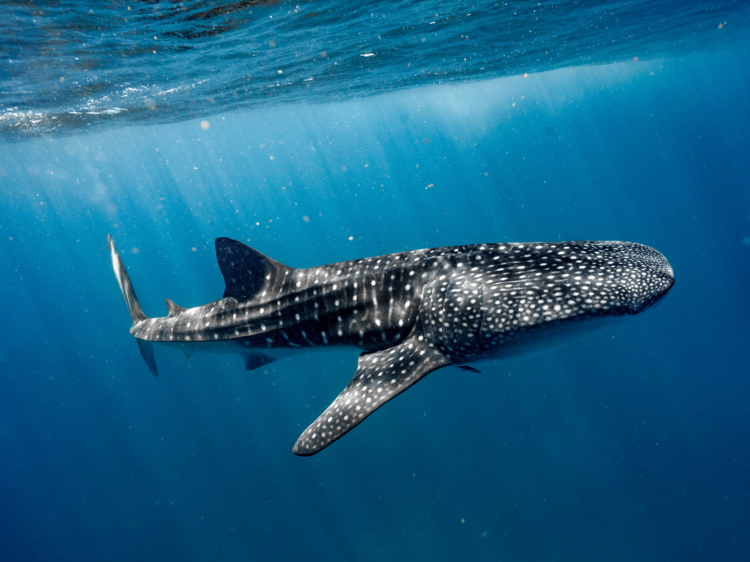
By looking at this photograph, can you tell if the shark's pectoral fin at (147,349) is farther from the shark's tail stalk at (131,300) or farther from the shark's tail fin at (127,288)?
the shark's tail fin at (127,288)

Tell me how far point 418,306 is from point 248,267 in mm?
2556

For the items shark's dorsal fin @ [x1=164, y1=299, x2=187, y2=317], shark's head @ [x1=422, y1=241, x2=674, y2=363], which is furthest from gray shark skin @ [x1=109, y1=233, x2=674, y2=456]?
shark's dorsal fin @ [x1=164, y1=299, x2=187, y2=317]

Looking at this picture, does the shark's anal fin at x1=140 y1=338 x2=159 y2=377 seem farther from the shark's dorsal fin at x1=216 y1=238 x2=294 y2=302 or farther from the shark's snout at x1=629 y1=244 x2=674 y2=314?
the shark's snout at x1=629 y1=244 x2=674 y2=314

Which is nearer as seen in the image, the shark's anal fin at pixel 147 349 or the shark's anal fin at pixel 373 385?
the shark's anal fin at pixel 373 385

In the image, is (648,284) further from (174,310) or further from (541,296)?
(174,310)

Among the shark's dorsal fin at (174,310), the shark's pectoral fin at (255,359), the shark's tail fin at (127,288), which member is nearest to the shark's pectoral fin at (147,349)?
the shark's tail fin at (127,288)

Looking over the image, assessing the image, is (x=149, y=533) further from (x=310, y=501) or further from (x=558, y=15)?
(x=558, y=15)

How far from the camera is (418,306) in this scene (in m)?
4.42

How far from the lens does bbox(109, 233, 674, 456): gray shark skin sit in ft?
11.5

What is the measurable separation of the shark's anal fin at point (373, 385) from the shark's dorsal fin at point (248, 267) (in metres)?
1.83

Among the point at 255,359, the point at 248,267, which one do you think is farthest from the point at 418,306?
the point at 255,359

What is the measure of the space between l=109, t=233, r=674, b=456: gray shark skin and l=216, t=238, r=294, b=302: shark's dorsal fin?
0.05 ft

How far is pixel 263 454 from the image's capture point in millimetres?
22438

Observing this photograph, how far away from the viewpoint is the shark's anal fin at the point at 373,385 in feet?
11.4
